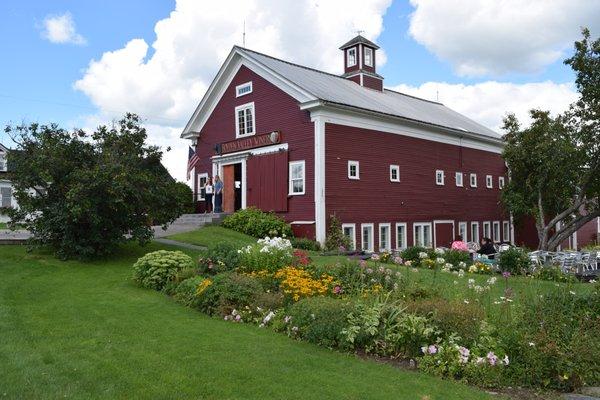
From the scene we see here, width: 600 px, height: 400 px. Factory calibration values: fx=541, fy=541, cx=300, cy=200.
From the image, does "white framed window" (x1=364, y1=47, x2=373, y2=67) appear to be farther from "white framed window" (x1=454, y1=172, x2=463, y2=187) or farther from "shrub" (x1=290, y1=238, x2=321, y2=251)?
"shrub" (x1=290, y1=238, x2=321, y2=251)

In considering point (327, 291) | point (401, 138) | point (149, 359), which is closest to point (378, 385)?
point (149, 359)

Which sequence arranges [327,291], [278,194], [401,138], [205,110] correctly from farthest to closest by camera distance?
[205,110]
[401,138]
[278,194]
[327,291]

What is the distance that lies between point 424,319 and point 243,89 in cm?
1933

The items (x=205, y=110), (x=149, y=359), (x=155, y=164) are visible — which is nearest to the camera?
(x=149, y=359)

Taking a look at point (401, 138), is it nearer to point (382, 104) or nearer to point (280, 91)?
point (382, 104)

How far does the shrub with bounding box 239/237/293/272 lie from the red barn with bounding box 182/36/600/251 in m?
9.76

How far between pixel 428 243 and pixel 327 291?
59.3ft

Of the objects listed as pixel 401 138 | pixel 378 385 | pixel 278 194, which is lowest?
pixel 378 385

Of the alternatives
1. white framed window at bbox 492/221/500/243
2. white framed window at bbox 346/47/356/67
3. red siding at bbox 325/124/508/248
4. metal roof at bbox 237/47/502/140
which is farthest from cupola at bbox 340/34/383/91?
white framed window at bbox 492/221/500/243

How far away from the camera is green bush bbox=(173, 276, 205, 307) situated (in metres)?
9.53

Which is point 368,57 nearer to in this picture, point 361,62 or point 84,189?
point 361,62

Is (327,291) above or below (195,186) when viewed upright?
below

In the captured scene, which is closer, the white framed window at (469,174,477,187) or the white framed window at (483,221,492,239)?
the white framed window at (469,174,477,187)

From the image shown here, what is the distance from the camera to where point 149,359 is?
6262 mm
